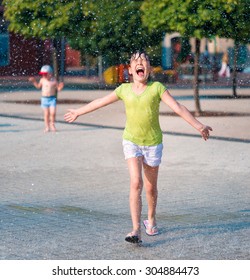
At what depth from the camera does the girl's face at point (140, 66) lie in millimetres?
8008

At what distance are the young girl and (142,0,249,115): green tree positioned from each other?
14640 millimetres

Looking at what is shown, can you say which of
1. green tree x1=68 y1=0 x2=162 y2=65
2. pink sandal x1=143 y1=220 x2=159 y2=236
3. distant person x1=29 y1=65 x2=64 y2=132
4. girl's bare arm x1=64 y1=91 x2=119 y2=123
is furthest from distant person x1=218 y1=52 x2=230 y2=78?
girl's bare arm x1=64 y1=91 x2=119 y2=123

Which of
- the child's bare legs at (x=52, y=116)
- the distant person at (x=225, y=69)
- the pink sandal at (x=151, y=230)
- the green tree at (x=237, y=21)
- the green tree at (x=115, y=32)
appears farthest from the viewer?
the distant person at (x=225, y=69)

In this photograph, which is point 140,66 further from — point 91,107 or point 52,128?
point 52,128

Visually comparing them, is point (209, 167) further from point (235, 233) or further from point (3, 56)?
point (3, 56)

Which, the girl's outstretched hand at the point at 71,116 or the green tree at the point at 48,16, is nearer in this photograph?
the girl's outstretched hand at the point at 71,116

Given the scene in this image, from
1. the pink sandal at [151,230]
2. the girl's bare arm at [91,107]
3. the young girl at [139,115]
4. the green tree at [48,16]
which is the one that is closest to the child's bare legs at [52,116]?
the green tree at [48,16]

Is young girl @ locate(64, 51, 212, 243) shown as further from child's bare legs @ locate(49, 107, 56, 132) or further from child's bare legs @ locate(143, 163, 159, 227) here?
child's bare legs @ locate(49, 107, 56, 132)

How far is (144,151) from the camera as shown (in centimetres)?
829

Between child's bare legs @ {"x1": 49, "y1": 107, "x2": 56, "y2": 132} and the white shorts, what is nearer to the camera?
the white shorts

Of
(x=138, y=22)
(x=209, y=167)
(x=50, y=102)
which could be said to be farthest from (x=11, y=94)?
(x=209, y=167)

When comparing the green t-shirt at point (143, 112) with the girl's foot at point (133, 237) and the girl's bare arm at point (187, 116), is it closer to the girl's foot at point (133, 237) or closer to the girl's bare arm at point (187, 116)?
the girl's bare arm at point (187, 116)

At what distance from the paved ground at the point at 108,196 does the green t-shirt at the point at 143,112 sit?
37.3 inches

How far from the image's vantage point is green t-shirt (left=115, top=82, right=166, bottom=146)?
8.12 m
